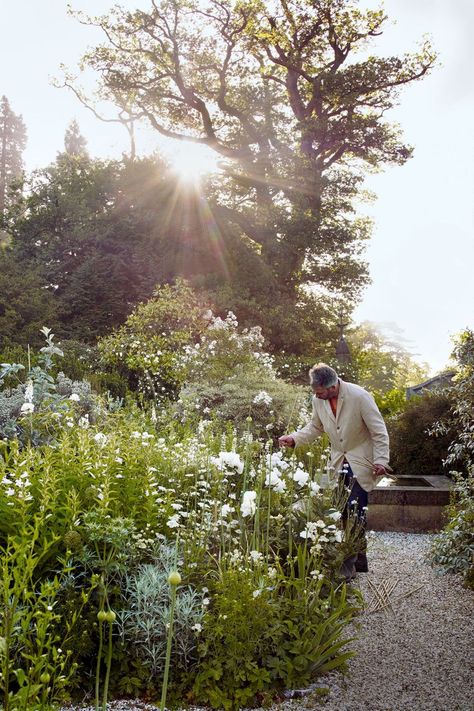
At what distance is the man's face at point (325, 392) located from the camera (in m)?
4.04

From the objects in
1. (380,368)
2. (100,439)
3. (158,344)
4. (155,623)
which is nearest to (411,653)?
(155,623)

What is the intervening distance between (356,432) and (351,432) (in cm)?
4

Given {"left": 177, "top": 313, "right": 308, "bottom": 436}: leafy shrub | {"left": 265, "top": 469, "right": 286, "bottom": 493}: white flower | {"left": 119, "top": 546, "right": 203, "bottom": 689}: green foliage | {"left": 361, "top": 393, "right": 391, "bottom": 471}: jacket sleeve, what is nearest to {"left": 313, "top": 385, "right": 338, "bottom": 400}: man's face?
{"left": 361, "top": 393, "right": 391, "bottom": 471}: jacket sleeve

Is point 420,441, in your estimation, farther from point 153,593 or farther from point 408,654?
point 153,593

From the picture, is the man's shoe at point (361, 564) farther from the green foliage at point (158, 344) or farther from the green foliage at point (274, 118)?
the green foliage at point (274, 118)

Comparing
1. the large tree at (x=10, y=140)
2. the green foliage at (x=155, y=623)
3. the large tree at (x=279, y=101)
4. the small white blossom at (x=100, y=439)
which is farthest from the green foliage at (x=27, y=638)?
the large tree at (x=10, y=140)

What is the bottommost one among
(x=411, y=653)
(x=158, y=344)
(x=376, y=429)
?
(x=411, y=653)

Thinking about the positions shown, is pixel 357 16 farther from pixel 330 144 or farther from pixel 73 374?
pixel 73 374

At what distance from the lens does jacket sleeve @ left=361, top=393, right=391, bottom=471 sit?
407cm

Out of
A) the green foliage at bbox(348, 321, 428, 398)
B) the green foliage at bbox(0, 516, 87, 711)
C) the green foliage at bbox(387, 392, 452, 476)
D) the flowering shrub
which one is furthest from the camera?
the green foliage at bbox(348, 321, 428, 398)

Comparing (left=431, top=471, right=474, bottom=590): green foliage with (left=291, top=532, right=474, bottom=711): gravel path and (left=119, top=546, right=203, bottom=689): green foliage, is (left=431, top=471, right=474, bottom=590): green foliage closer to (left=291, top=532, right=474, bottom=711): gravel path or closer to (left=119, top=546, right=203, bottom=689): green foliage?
(left=291, top=532, right=474, bottom=711): gravel path

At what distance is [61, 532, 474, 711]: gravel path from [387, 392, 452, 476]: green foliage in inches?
135

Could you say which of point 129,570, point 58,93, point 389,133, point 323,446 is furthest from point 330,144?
point 129,570

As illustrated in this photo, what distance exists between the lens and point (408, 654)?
3.23 metres
